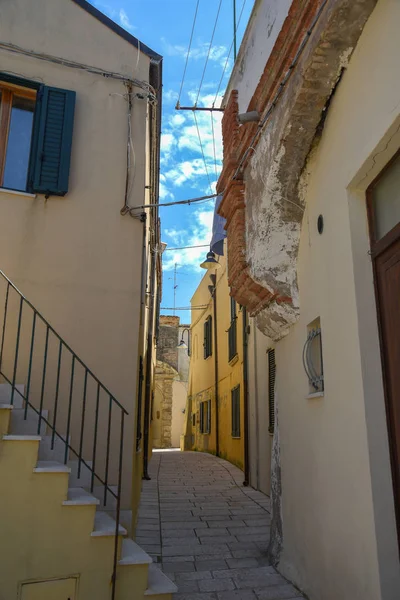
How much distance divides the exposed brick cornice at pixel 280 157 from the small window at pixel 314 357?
0.38m

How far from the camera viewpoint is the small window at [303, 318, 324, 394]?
4215 millimetres

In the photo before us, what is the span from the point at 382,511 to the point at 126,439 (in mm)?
3074

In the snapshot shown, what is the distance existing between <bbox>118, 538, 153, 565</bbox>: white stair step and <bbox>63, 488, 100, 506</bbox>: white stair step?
50cm

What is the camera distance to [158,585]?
3951mm

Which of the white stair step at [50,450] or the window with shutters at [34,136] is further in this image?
the window with shutters at [34,136]

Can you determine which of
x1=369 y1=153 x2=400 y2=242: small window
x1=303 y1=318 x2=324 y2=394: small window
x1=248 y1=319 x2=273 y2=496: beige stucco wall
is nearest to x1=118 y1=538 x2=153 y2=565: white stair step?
x1=303 y1=318 x2=324 y2=394: small window

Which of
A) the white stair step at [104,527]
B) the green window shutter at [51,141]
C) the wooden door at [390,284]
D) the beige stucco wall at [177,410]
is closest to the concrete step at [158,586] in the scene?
the white stair step at [104,527]

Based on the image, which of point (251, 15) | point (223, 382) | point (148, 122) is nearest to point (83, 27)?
point (148, 122)

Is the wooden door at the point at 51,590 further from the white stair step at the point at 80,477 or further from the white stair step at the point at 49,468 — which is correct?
the white stair step at the point at 80,477

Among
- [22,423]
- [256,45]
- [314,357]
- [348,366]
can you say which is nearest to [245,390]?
[314,357]

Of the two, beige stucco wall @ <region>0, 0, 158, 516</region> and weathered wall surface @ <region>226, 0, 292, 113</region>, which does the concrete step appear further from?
weathered wall surface @ <region>226, 0, 292, 113</region>

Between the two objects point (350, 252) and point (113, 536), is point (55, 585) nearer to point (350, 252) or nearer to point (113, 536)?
point (113, 536)

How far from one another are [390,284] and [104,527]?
9.74ft

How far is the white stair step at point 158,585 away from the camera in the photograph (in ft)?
12.5
